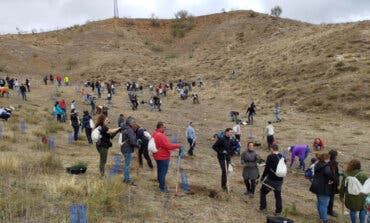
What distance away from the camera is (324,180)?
891 centimetres

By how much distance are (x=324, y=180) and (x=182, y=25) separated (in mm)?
75203

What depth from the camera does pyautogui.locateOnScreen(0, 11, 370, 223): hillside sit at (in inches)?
354

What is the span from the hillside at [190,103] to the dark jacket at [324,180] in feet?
3.83

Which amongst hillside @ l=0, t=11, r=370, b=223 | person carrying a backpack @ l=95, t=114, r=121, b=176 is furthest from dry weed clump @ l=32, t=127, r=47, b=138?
person carrying a backpack @ l=95, t=114, r=121, b=176

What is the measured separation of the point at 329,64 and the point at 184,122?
57.2ft

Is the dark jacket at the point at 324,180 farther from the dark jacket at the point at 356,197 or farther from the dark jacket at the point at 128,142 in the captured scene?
the dark jacket at the point at 128,142

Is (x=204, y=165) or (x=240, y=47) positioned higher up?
(x=240, y=47)

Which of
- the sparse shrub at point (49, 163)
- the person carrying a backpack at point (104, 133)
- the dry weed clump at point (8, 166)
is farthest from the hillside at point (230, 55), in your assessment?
the dry weed clump at point (8, 166)

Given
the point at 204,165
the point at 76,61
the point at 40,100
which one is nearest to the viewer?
the point at 204,165

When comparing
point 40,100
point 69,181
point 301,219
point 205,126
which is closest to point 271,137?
point 205,126

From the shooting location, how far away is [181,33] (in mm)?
80062

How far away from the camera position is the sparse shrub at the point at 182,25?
8038 centimetres

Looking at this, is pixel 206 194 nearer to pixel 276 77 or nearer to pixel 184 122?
pixel 184 122

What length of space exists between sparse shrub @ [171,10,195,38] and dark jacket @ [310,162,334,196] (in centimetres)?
7234
